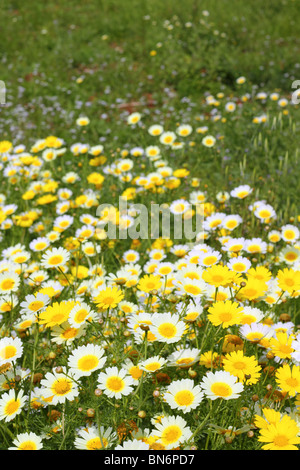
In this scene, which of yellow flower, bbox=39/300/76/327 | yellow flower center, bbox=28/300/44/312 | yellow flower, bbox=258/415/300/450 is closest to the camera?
yellow flower, bbox=258/415/300/450

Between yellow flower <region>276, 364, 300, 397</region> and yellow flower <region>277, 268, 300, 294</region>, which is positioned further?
yellow flower <region>277, 268, 300, 294</region>

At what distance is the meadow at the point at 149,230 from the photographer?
1.29 meters

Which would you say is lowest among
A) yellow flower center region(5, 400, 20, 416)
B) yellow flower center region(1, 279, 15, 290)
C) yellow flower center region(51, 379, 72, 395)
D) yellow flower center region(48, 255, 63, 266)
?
yellow flower center region(5, 400, 20, 416)

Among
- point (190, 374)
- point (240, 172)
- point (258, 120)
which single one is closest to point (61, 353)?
point (190, 374)

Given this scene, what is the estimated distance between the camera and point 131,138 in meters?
4.13

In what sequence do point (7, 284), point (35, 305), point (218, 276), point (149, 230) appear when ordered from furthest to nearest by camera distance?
point (149, 230)
point (7, 284)
point (35, 305)
point (218, 276)

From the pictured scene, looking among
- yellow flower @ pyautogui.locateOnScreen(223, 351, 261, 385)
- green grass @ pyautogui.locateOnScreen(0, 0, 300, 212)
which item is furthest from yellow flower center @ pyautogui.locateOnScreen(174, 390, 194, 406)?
green grass @ pyautogui.locateOnScreen(0, 0, 300, 212)

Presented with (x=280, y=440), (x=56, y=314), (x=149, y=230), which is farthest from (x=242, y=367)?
(x=149, y=230)

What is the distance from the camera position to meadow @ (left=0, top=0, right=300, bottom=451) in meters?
1.29

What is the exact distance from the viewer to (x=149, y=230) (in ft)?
Answer: 8.75

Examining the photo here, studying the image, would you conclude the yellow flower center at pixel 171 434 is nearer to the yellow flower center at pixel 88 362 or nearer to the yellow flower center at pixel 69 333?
the yellow flower center at pixel 88 362

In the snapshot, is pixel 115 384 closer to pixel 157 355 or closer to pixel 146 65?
pixel 157 355

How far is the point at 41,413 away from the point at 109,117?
12.5 ft

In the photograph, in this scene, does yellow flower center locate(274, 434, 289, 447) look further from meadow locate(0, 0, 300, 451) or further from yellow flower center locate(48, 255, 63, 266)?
yellow flower center locate(48, 255, 63, 266)
